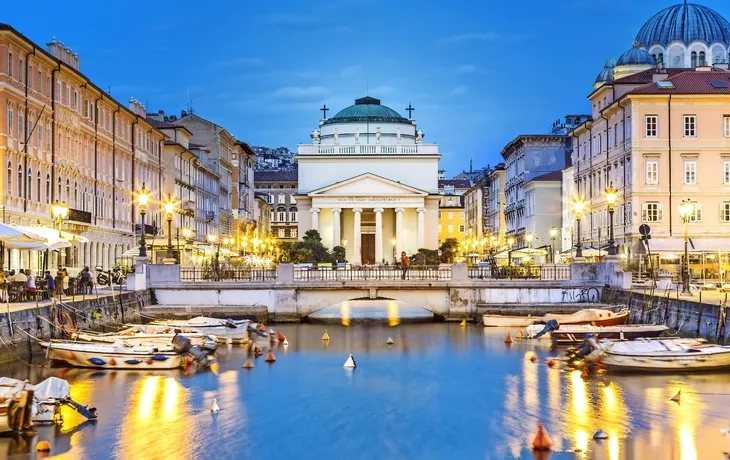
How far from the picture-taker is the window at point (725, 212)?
239ft

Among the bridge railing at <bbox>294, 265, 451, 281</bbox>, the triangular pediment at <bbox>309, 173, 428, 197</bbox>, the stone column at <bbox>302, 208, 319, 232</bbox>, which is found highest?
the triangular pediment at <bbox>309, 173, 428, 197</bbox>

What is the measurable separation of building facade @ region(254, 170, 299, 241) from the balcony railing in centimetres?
5264

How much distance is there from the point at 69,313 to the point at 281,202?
145 m

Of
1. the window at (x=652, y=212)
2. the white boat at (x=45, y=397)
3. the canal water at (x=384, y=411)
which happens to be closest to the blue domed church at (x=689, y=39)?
the window at (x=652, y=212)

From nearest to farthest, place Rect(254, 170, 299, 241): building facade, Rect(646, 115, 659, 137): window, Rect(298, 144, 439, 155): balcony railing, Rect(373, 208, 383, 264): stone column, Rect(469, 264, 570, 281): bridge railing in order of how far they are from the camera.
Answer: Rect(469, 264, 570, 281): bridge railing, Rect(646, 115, 659, 137): window, Rect(373, 208, 383, 264): stone column, Rect(298, 144, 439, 155): balcony railing, Rect(254, 170, 299, 241): building facade

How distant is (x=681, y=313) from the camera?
1688 inches

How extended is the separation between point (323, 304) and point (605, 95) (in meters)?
38.9

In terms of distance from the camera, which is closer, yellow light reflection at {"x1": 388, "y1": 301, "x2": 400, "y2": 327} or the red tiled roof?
yellow light reflection at {"x1": 388, "y1": 301, "x2": 400, "y2": 327}

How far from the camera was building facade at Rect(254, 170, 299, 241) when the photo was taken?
182m

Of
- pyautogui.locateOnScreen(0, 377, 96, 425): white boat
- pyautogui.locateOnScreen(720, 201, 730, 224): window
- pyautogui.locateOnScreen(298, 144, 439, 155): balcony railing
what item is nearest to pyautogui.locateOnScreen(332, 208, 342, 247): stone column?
pyautogui.locateOnScreen(298, 144, 439, 155): balcony railing

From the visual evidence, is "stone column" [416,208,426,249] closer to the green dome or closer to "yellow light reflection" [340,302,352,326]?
the green dome

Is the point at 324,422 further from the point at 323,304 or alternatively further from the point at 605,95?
the point at 605,95

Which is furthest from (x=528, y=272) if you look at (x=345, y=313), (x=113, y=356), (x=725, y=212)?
(x=113, y=356)

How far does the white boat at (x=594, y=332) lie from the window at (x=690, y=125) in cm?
3090
